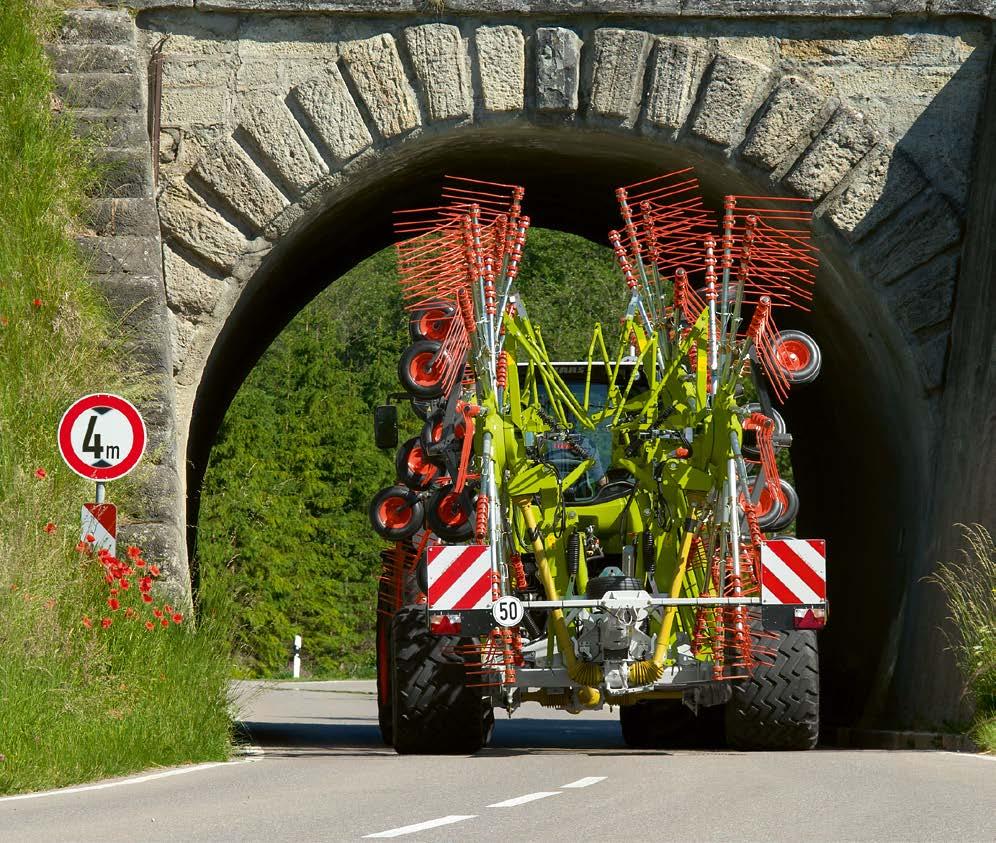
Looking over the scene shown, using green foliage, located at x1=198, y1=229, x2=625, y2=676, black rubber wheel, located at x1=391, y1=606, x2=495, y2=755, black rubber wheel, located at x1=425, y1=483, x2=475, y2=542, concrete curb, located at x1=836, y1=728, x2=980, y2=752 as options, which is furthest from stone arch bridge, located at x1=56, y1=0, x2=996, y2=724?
green foliage, located at x1=198, y1=229, x2=625, y2=676

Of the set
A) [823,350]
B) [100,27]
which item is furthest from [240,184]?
→ [823,350]

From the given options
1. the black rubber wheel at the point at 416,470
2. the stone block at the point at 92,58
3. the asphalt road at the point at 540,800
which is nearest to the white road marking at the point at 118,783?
the asphalt road at the point at 540,800

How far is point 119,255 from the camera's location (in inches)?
583

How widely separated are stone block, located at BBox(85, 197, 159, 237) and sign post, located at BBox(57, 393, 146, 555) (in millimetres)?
2305

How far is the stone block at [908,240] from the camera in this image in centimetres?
1542

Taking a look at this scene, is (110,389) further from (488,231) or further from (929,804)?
(929,804)

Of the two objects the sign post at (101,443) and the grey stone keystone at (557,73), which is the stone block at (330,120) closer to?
the grey stone keystone at (557,73)

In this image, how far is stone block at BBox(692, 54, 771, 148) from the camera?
50.6ft

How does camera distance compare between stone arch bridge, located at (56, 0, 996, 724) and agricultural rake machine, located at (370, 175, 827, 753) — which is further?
stone arch bridge, located at (56, 0, 996, 724)

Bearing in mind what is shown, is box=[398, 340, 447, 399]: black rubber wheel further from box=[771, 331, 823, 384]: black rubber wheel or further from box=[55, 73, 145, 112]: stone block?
box=[55, 73, 145, 112]: stone block

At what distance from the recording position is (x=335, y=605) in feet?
161

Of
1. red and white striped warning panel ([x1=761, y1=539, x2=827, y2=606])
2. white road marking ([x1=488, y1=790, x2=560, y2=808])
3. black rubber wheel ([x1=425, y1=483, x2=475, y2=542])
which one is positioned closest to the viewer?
white road marking ([x1=488, y1=790, x2=560, y2=808])

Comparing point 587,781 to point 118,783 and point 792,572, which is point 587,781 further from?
point 792,572

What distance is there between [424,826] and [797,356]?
609 centimetres
